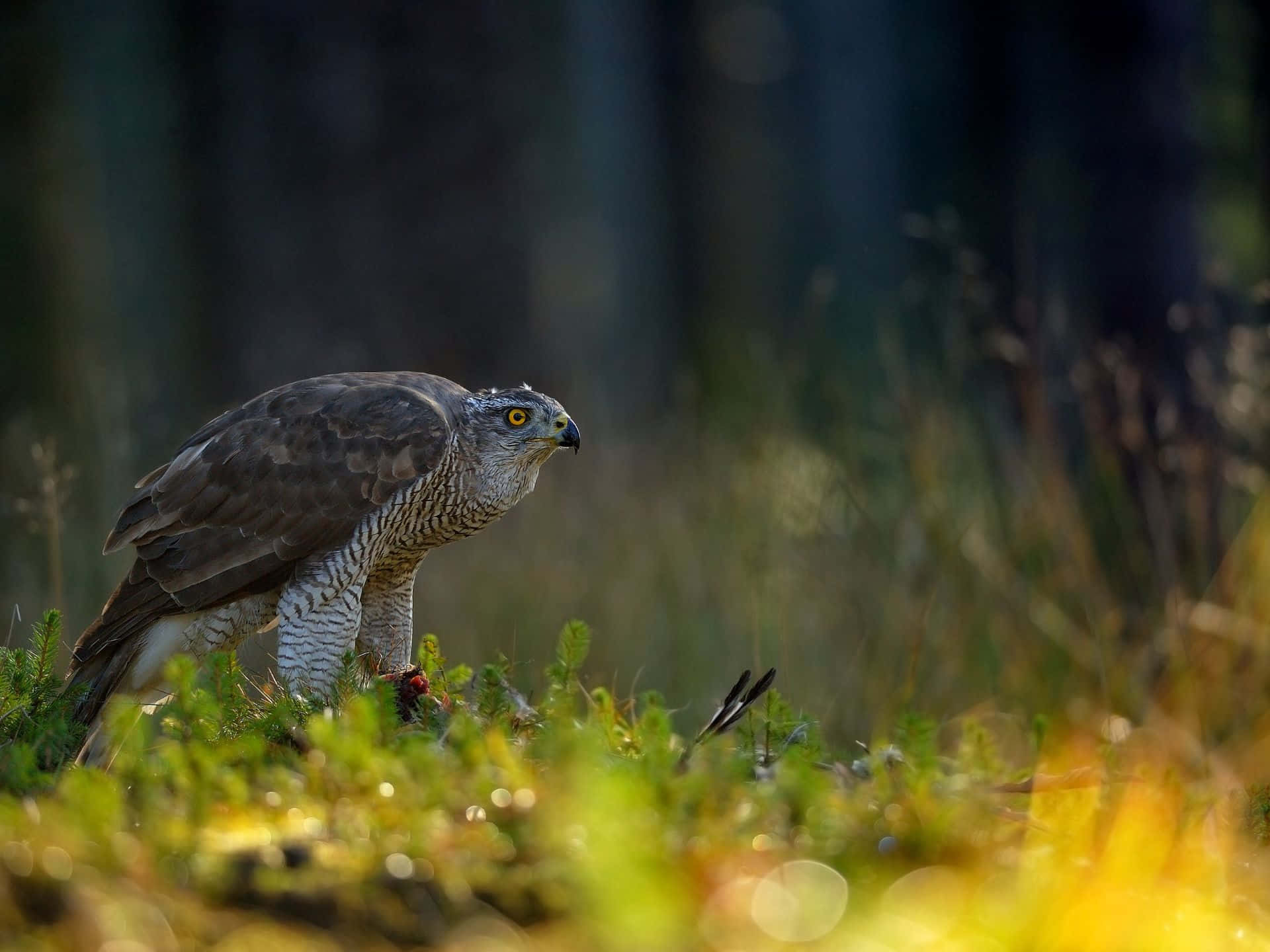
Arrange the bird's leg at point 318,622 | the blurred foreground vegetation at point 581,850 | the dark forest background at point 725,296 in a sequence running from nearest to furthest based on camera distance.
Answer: the blurred foreground vegetation at point 581,850 < the bird's leg at point 318,622 < the dark forest background at point 725,296

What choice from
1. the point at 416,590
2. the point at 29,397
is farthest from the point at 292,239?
the point at 416,590

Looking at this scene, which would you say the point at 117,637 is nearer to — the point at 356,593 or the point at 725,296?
the point at 356,593

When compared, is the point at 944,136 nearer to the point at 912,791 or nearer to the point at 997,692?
the point at 997,692

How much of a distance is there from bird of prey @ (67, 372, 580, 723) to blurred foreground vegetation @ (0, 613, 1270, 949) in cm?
106

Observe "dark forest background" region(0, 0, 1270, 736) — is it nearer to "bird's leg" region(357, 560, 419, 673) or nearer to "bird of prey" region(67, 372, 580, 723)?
"bird of prey" region(67, 372, 580, 723)

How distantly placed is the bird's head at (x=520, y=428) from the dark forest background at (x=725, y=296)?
0.77 metres

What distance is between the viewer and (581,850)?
64.8 inches

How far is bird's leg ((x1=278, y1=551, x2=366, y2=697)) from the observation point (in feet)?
10.7

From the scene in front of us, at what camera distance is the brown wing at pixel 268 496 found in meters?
3.30

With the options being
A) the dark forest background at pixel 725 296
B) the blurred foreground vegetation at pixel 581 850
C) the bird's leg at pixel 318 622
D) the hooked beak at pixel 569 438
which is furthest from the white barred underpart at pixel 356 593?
the blurred foreground vegetation at pixel 581 850

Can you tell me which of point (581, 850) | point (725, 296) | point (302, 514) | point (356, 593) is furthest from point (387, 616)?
point (725, 296)

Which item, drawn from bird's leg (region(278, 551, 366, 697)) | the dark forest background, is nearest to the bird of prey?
bird's leg (region(278, 551, 366, 697))

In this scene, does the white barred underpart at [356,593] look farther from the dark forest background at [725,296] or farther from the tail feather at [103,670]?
the dark forest background at [725,296]

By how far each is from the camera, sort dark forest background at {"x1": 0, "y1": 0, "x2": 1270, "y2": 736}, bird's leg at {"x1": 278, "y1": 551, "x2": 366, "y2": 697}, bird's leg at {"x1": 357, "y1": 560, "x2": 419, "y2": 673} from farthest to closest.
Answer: dark forest background at {"x1": 0, "y1": 0, "x2": 1270, "y2": 736} → bird's leg at {"x1": 357, "y1": 560, "x2": 419, "y2": 673} → bird's leg at {"x1": 278, "y1": 551, "x2": 366, "y2": 697}
